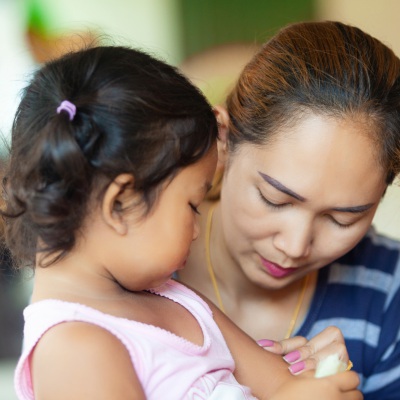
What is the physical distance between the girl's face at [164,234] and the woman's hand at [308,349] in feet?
1.14

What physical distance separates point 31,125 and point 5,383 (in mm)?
2151

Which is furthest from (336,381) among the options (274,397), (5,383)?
(5,383)

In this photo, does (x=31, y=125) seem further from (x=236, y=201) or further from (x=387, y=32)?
(x=387, y=32)

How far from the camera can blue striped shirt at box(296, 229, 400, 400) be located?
61.0 inches

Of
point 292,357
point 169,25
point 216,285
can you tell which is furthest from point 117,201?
point 169,25

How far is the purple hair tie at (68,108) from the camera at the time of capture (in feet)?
3.24

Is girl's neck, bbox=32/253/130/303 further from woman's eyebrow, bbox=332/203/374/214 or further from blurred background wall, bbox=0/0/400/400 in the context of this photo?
blurred background wall, bbox=0/0/400/400

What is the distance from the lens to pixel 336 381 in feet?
3.57

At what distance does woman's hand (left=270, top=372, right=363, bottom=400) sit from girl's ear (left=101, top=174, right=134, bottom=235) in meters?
0.33

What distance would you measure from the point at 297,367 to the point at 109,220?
18.1 inches

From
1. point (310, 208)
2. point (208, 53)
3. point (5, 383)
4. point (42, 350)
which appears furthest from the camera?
point (208, 53)

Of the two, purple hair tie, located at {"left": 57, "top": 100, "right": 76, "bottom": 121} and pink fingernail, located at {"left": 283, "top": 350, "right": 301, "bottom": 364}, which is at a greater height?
purple hair tie, located at {"left": 57, "top": 100, "right": 76, "bottom": 121}

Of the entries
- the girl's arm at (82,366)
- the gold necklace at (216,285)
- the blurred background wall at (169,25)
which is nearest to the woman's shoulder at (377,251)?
the gold necklace at (216,285)

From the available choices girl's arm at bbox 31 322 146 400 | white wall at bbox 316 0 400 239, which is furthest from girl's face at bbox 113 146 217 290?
white wall at bbox 316 0 400 239
